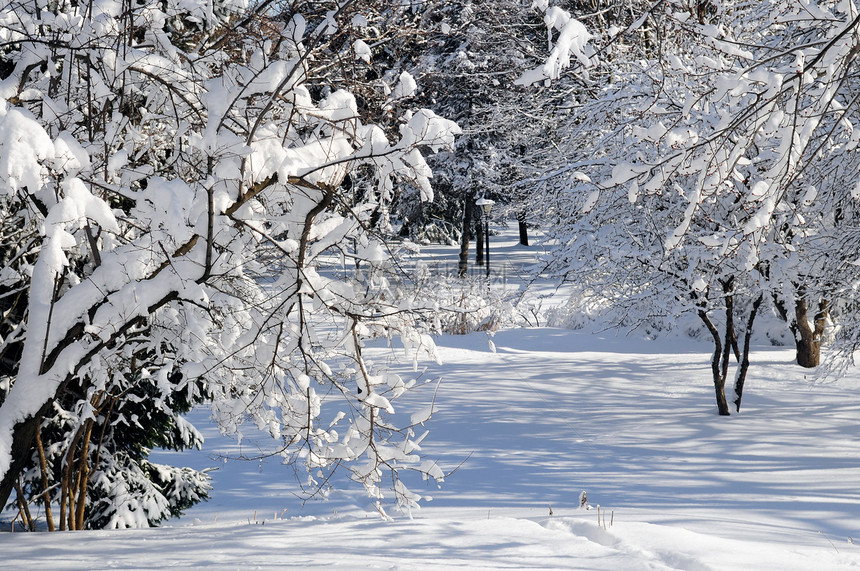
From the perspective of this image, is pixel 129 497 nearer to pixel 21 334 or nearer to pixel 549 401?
pixel 21 334

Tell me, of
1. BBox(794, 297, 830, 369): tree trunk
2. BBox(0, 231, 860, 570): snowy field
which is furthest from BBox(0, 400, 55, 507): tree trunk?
BBox(794, 297, 830, 369): tree trunk

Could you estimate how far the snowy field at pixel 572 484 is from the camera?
375 cm

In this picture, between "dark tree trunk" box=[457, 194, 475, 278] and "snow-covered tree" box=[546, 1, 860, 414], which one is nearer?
"snow-covered tree" box=[546, 1, 860, 414]

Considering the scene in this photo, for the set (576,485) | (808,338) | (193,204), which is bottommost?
(576,485)

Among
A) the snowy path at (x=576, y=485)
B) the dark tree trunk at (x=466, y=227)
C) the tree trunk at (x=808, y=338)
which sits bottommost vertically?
the snowy path at (x=576, y=485)

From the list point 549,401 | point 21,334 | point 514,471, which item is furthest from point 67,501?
point 549,401

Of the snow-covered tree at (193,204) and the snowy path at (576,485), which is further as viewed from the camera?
the snowy path at (576,485)

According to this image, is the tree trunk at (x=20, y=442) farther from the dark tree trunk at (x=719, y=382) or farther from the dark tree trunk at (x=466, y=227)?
the dark tree trunk at (x=466, y=227)

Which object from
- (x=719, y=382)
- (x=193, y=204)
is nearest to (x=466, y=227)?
(x=719, y=382)

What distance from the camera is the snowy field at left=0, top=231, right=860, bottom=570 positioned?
3754 millimetres

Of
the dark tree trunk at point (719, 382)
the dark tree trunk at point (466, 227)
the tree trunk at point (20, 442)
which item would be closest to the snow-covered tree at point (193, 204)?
the tree trunk at point (20, 442)

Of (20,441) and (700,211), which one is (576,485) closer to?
(700,211)

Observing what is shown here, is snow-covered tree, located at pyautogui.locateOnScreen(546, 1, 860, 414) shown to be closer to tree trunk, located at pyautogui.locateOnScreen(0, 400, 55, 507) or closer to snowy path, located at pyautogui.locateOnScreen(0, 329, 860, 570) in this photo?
snowy path, located at pyautogui.locateOnScreen(0, 329, 860, 570)

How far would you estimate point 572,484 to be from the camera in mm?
7457
